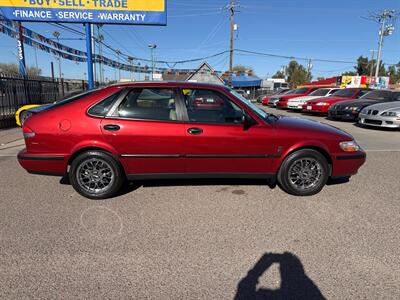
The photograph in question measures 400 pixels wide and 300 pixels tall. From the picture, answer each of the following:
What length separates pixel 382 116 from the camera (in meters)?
9.97

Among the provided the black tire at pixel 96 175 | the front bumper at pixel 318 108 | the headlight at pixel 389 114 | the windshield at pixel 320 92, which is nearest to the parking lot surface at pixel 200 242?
the black tire at pixel 96 175

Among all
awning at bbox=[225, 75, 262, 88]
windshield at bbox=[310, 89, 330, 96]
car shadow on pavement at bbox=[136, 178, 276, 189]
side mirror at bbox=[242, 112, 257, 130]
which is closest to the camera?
side mirror at bbox=[242, 112, 257, 130]

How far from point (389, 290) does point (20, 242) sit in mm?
3353

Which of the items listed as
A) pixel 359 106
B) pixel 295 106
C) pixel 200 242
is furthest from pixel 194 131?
pixel 295 106

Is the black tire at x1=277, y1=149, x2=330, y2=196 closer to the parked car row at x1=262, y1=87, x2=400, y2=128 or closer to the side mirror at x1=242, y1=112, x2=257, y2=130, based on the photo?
the side mirror at x1=242, y1=112, x2=257, y2=130

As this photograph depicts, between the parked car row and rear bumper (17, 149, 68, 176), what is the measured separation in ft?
33.8

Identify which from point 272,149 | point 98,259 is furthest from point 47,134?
point 272,149

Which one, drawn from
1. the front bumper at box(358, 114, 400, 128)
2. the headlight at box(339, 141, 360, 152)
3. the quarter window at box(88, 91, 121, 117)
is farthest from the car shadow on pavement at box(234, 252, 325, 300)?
the front bumper at box(358, 114, 400, 128)

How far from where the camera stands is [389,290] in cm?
223

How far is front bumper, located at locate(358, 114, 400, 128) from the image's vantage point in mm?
9734

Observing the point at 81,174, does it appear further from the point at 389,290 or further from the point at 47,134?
the point at 389,290

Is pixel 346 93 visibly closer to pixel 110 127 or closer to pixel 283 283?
pixel 110 127

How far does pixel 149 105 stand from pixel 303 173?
2.34 m

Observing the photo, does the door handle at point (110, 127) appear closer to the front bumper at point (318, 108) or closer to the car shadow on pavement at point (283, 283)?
the car shadow on pavement at point (283, 283)
